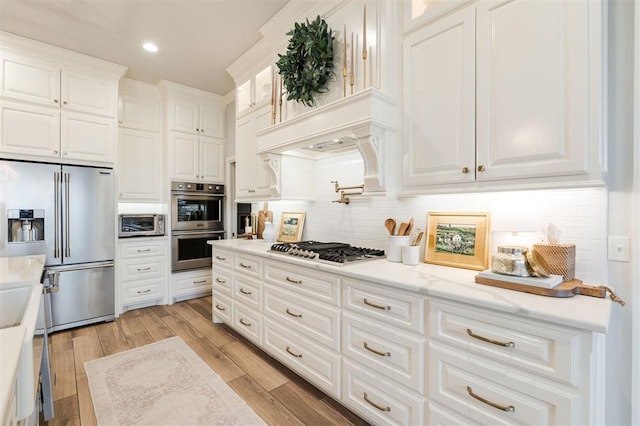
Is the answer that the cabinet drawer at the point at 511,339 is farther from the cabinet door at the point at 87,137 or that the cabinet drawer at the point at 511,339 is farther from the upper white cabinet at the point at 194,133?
the cabinet door at the point at 87,137

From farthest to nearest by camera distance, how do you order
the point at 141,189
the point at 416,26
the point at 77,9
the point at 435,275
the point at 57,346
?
the point at 141,189, the point at 57,346, the point at 77,9, the point at 416,26, the point at 435,275

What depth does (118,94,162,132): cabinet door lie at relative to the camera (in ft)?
12.5

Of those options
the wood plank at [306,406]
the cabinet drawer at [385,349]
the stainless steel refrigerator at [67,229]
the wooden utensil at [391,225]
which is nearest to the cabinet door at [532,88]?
the wooden utensil at [391,225]

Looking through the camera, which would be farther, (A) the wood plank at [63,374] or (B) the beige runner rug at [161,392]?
(A) the wood plank at [63,374]

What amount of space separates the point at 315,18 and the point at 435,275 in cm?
219

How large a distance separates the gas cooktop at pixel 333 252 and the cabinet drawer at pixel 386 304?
0.19 m

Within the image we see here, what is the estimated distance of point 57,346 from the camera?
9.14 ft

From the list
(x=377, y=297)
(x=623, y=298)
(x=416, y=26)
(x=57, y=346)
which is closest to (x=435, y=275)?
(x=377, y=297)

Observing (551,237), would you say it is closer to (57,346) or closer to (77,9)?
(77,9)

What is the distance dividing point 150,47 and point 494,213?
12.1 ft

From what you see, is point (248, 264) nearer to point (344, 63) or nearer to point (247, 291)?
point (247, 291)

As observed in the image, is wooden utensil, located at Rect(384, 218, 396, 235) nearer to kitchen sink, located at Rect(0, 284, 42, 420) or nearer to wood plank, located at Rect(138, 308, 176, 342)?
kitchen sink, located at Rect(0, 284, 42, 420)

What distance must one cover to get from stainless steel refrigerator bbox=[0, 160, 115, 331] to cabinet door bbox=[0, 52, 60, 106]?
0.73m

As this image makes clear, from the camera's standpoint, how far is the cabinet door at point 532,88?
4.03ft
